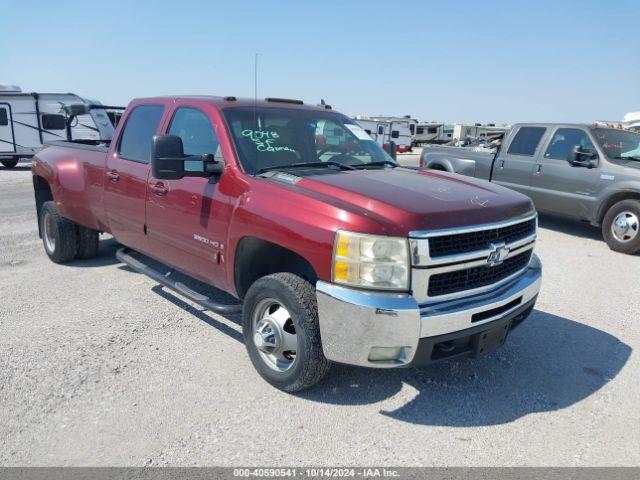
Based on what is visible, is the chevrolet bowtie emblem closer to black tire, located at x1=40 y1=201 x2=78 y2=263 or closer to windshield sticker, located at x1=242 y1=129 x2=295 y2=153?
windshield sticker, located at x1=242 y1=129 x2=295 y2=153

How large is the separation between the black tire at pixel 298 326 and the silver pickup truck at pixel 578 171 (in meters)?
6.13

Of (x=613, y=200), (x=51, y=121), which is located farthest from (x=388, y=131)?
(x=613, y=200)

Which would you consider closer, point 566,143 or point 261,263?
point 261,263

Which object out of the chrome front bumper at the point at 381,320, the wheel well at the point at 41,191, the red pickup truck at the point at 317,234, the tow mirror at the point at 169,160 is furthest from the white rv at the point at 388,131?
the chrome front bumper at the point at 381,320

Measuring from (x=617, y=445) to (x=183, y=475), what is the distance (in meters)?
2.40

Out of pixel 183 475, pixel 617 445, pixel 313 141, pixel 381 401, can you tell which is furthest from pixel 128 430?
pixel 617 445

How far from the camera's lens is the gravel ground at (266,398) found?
9.02 ft

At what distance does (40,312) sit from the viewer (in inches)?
178

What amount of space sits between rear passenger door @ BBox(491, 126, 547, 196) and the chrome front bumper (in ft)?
21.2

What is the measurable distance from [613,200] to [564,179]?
82 cm

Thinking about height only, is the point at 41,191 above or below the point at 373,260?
below

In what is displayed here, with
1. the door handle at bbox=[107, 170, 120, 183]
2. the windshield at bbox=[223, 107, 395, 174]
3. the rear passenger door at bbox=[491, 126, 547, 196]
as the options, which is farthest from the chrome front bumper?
the rear passenger door at bbox=[491, 126, 547, 196]

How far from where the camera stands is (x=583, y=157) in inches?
307

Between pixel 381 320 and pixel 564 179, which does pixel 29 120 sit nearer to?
pixel 564 179
